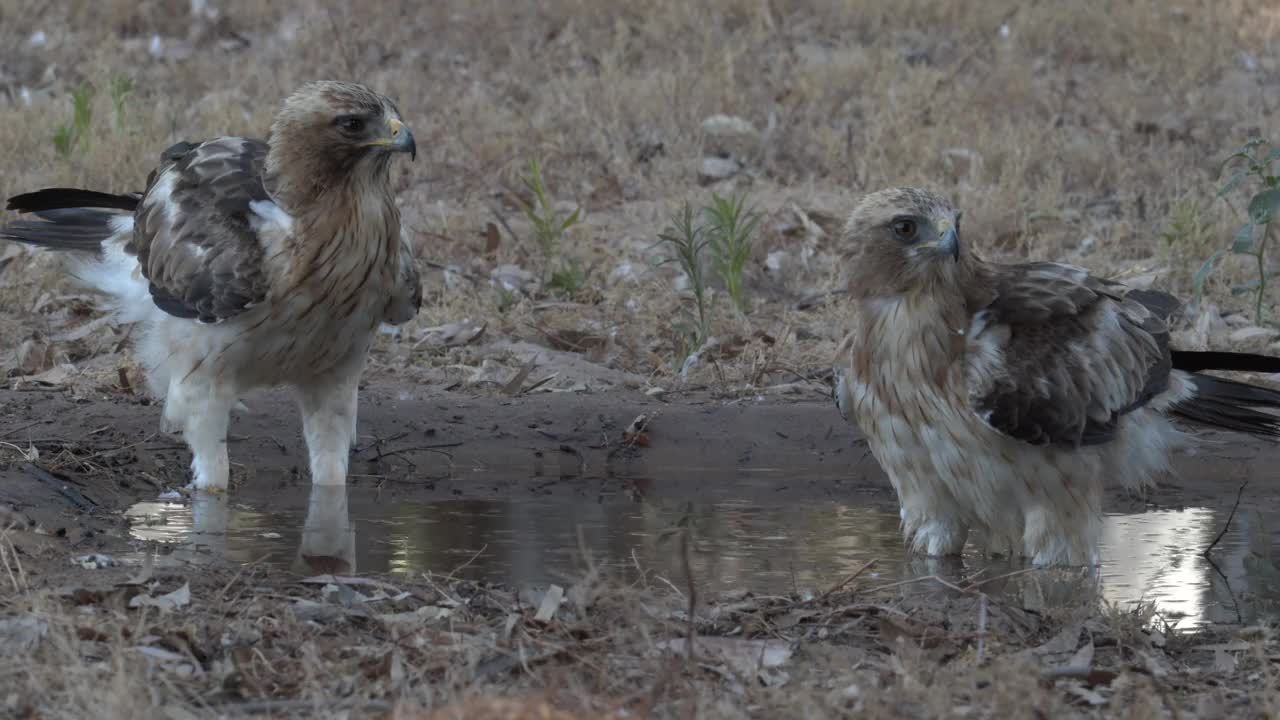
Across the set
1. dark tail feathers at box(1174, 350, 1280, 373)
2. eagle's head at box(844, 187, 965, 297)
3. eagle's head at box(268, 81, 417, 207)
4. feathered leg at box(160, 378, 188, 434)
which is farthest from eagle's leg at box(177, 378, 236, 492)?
dark tail feathers at box(1174, 350, 1280, 373)

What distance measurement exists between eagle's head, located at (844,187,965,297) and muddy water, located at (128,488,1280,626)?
101 cm

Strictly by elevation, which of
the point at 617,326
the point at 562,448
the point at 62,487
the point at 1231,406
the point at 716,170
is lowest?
the point at 562,448

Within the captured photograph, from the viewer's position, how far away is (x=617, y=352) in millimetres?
8875

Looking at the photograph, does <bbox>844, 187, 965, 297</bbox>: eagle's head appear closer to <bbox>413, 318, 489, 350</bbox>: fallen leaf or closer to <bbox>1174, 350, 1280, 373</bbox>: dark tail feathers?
<bbox>1174, 350, 1280, 373</bbox>: dark tail feathers

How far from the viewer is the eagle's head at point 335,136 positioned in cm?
638

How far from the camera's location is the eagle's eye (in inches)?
233

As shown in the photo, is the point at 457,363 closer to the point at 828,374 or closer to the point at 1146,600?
→ the point at 828,374

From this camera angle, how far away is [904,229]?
594cm

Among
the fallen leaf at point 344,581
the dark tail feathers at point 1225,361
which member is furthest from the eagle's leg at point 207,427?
the dark tail feathers at point 1225,361

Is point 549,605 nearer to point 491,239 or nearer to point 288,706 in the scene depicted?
point 288,706

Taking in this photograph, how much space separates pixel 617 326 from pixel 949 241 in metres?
3.63

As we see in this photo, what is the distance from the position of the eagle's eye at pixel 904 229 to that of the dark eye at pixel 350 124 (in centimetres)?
201

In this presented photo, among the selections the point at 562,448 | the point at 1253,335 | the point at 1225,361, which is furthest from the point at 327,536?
the point at 1253,335

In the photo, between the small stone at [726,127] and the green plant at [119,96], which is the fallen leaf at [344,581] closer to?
the green plant at [119,96]
